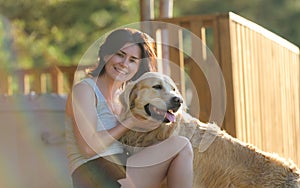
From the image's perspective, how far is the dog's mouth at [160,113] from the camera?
4254 millimetres

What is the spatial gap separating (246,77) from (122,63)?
245cm

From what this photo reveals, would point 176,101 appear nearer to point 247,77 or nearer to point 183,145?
point 183,145

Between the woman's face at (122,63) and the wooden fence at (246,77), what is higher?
the woman's face at (122,63)

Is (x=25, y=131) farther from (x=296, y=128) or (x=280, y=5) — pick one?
(x=280, y=5)

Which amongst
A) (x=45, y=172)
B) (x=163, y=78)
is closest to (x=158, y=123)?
(x=163, y=78)

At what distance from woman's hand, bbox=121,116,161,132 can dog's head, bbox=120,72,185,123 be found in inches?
1.2

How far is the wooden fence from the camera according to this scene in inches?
235

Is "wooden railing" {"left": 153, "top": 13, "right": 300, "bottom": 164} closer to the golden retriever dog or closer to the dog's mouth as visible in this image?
the golden retriever dog

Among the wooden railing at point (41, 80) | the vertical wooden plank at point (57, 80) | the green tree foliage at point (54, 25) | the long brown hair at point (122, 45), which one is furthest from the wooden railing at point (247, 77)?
the green tree foliage at point (54, 25)

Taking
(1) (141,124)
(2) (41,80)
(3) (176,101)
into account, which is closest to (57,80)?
(2) (41,80)

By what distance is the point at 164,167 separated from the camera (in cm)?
410

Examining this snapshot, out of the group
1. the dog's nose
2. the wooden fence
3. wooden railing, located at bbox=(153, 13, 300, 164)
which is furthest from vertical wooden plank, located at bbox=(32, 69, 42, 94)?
the dog's nose

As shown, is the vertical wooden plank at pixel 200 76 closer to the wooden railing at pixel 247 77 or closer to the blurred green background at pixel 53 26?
the wooden railing at pixel 247 77

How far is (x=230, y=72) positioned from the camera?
19.5 ft
